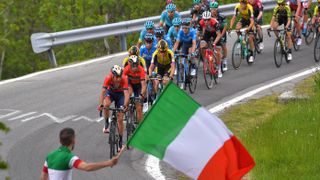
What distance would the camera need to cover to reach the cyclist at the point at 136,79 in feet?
51.8

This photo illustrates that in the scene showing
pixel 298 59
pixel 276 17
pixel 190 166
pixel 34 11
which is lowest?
pixel 34 11

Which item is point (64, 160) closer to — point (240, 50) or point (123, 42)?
point (240, 50)

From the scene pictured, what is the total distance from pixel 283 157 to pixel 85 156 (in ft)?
12.8

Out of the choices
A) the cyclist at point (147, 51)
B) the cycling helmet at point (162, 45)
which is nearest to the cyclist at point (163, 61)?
the cycling helmet at point (162, 45)

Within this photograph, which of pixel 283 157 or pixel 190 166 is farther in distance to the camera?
pixel 283 157

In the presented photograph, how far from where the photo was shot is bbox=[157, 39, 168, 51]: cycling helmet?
17.5 m

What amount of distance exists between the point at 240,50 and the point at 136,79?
280 inches

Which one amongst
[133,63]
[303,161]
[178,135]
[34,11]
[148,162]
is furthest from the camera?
[34,11]

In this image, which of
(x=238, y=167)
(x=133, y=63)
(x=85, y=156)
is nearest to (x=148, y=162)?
→ (x=85, y=156)

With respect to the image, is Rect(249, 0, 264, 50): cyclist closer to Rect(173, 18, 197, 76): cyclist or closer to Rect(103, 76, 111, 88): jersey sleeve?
Rect(173, 18, 197, 76): cyclist

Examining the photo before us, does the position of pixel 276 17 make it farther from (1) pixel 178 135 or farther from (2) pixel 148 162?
(1) pixel 178 135

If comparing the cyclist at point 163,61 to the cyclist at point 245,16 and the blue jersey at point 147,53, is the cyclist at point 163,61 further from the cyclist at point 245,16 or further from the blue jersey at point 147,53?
the cyclist at point 245,16

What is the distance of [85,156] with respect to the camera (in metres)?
15.1

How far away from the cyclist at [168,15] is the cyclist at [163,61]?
180 inches
